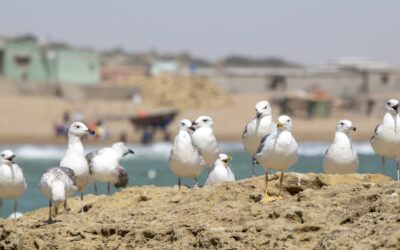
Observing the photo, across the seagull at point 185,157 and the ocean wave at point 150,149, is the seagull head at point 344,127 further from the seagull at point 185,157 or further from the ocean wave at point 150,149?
the ocean wave at point 150,149

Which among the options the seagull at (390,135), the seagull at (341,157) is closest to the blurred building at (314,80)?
the seagull at (390,135)

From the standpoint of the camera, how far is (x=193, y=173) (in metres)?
13.1

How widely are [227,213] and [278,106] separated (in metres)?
59.1

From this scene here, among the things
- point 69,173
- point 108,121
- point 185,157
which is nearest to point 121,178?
point 185,157

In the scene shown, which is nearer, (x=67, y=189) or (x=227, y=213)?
(x=227, y=213)

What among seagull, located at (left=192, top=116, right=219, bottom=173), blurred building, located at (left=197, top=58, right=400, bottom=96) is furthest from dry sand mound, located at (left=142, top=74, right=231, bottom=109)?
seagull, located at (left=192, top=116, right=219, bottom=173)

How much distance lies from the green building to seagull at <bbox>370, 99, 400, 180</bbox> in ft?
187

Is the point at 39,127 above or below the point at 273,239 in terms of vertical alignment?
below

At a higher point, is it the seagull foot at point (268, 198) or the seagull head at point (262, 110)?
the seagull head at point (262, 110)

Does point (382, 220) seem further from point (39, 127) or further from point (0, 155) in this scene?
point (39, 127)

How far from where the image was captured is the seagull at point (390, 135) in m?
12.4

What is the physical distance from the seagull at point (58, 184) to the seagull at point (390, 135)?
153 inches

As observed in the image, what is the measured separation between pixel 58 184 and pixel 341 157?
11.4 feet

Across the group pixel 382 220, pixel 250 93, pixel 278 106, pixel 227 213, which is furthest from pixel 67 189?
pixel 250 93
